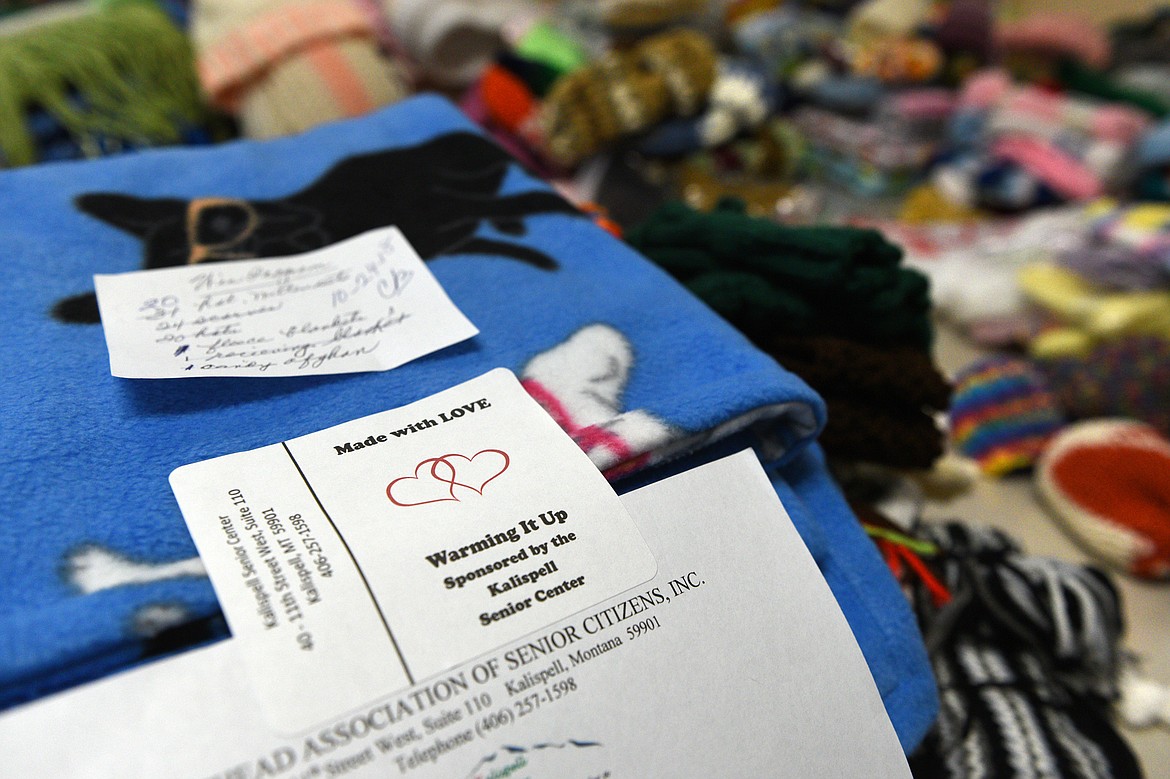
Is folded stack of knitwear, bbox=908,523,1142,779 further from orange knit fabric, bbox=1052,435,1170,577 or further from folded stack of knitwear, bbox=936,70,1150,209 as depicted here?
folded stack of knitwear, bbox=936,70,1150,209

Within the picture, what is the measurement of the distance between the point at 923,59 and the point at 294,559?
1.10 meters

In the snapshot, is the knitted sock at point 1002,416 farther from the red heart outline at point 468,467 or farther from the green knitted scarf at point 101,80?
the green knitted scarf at point 101,80

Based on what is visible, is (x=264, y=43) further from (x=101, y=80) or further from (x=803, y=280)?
(x=803, y=280)

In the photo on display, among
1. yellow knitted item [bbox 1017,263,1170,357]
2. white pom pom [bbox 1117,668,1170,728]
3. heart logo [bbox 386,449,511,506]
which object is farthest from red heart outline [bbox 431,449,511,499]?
yellow knitted item [bbox 1017,263,1170,357]

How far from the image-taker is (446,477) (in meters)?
0.27

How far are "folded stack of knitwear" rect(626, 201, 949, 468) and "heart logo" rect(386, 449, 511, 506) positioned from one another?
0.19m

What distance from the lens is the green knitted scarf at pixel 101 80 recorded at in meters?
0.73

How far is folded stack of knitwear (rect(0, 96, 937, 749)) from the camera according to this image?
0.24 m

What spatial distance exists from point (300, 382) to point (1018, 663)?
1.34 ft

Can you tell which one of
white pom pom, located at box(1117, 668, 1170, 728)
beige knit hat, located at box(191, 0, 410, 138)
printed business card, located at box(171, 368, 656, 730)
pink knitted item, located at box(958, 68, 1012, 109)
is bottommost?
white pom pom, located at box(1117, 668, 1170, 728)

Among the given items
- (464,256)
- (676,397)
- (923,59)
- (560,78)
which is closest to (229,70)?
(560,78)

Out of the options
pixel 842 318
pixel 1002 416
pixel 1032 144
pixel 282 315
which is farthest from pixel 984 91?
pixel 282 315

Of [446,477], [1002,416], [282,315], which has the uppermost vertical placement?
[282,315]

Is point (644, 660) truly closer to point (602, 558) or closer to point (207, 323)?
point (602, 558)
